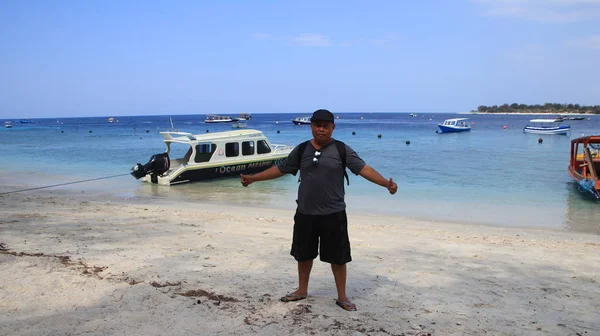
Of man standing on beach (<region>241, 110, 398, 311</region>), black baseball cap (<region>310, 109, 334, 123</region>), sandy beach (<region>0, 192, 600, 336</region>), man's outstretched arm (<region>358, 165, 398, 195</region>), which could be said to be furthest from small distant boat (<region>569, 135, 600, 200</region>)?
black baseball cap (<region>310, 109, 334, 123</region>)

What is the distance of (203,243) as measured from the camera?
25.5 ft

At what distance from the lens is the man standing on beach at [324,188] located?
4.54m

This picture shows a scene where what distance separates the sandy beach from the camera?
434 cm

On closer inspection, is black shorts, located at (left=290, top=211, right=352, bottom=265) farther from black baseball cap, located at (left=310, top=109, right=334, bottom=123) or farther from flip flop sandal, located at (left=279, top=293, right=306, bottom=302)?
black baseball cap, located at (left=310, top=109, right=334, bottom=123)

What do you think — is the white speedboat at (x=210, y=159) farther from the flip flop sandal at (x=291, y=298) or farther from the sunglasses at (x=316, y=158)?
the sunglasses at (x=316, y=158)

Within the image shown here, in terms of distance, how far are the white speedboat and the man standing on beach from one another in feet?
48.9

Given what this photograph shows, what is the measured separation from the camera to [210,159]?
784 inches

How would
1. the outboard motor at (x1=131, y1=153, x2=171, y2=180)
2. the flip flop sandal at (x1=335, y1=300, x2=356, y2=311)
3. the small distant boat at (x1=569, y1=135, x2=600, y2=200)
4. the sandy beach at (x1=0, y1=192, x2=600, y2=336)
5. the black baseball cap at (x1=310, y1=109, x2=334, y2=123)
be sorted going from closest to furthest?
the sandy beach at (x1=0, y1=192, x2=600, y2=336)
the black baseball cap at (x1=310, y1=109, x2=334, y2=123)
the flip flop sandal at (x1=335, y1=300, x2=356, y2=311)
the small distant boat at (x1=569, y1=135, x2=600, y2=200)
the outboard motor at (x1=131, y1=153, x2=171, y2=180)

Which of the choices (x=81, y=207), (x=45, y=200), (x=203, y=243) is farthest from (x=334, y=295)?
(x=45, y=200)

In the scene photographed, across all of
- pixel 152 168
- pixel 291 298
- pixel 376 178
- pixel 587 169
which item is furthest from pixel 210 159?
pixel 376 178

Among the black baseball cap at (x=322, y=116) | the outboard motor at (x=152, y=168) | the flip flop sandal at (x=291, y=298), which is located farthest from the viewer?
the outboard motor at (x=152, y=168)

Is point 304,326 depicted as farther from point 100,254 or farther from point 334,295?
point 100,254

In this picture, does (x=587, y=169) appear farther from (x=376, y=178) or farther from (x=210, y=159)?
(x=376, y=178)

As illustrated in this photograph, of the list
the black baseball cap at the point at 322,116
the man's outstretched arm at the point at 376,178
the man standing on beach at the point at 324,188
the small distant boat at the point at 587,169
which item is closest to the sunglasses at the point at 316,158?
the man standing on beach at the point at 324,188
